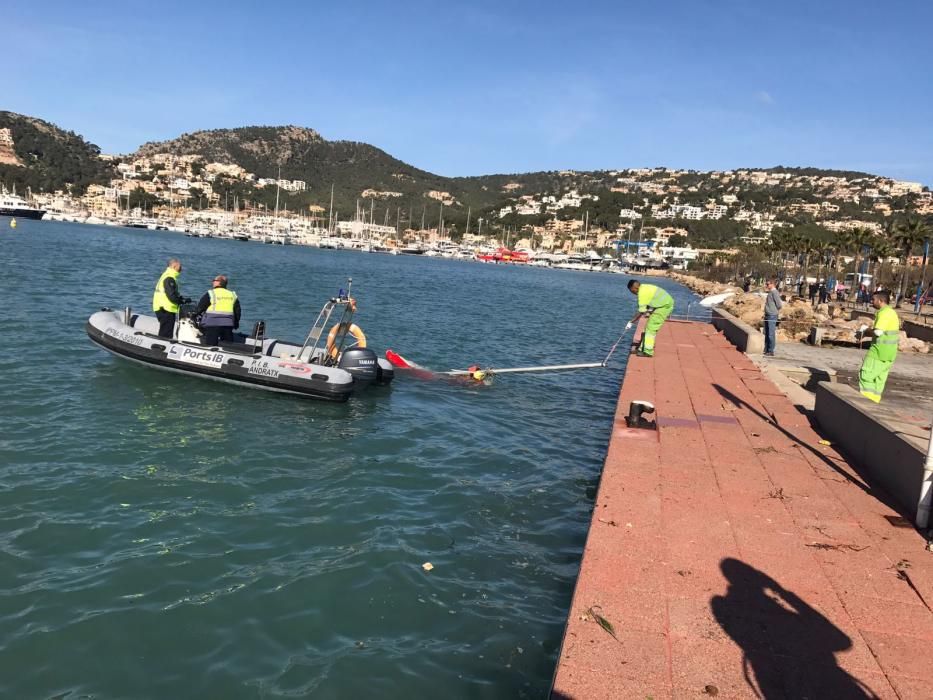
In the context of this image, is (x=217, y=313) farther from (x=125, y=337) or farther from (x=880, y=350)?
(x=880, y=350)

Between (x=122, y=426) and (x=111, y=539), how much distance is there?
3.90 m

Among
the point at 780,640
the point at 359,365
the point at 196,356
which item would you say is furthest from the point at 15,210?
the point at 780,640

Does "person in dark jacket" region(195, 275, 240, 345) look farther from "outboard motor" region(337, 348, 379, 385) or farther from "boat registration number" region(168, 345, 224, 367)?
"outboard motor" region(337, 348, 379, 385)

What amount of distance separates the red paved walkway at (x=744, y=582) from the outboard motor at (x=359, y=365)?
570cm

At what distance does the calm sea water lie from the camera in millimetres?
4656

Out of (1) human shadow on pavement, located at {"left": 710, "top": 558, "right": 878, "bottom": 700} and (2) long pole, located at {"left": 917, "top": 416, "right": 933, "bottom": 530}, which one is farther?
(2) long pole, located at {"left": 917, "top": 416, "right": 933, "bottom": 530}

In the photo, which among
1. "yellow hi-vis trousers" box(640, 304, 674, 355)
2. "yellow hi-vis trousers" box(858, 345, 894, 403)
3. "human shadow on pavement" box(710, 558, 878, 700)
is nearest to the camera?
"human shadow on pavement" box(710, 558, 878, 700)

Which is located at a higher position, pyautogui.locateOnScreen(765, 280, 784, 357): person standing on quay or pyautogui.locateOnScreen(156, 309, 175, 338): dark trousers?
pyautogui.locateOnScreen(765, 280, 784, 357): person standing on quay

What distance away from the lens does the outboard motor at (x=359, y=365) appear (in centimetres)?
1209

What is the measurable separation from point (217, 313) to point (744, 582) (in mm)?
10434

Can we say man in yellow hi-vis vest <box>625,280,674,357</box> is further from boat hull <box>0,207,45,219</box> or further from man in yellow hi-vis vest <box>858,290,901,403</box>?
boat hull <box>0,207,45,219</box>

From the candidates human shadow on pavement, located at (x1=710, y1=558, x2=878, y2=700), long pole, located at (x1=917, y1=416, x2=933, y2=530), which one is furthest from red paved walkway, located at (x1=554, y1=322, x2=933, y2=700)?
long pole, located at (x1=917, y1=416, x2=933, y2=530)

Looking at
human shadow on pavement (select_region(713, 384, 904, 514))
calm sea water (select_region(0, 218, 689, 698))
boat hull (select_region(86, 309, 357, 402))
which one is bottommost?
calm sea water (select_region(0, 218, 689, 698))

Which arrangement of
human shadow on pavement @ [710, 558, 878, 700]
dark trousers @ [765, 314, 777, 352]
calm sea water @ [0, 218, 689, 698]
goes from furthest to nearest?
1. dark trousers @ [765, 314, 777, 352]
2. calm sea water @ [0, 218, 689, 698]
3. human shadow on pavement @ [710, 558, 878, 700]
